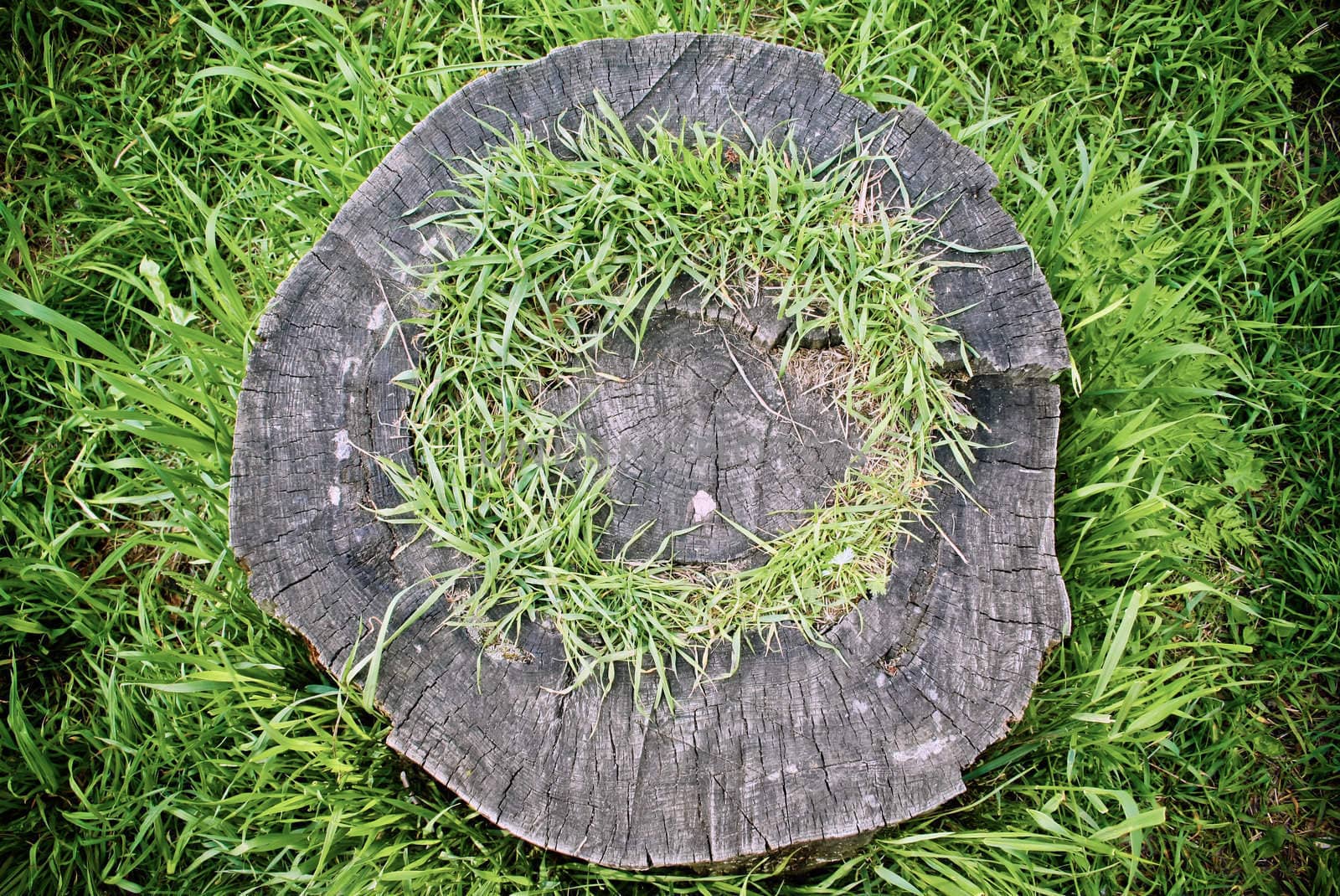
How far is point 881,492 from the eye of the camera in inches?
72.7

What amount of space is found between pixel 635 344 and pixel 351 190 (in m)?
1.02

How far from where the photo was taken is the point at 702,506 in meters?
1.85

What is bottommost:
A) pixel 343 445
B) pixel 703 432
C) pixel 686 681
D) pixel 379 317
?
pixel 686 681

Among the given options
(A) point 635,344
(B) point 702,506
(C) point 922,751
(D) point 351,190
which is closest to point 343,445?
(A) point 635,344

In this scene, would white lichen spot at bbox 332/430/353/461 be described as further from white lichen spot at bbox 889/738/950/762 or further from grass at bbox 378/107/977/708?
white lichen spot at bbox 889/738/950/762

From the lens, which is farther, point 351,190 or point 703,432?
point 351,190

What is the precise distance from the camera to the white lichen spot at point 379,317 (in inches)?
73.9

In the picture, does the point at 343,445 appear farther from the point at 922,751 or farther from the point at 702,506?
the point at 922,751

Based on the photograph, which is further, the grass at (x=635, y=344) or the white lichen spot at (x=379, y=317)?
the white lichen spot at (x=379, y=317)

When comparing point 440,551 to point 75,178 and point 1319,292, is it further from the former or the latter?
point 1319,292

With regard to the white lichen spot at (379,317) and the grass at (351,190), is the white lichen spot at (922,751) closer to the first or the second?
the grass at (351,190)

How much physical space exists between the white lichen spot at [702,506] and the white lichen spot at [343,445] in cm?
74

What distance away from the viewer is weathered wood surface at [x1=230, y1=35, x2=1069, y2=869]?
1.63m

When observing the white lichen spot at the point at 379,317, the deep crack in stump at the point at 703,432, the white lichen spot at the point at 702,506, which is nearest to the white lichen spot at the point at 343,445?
the white lichen spot at the point at 379,317
